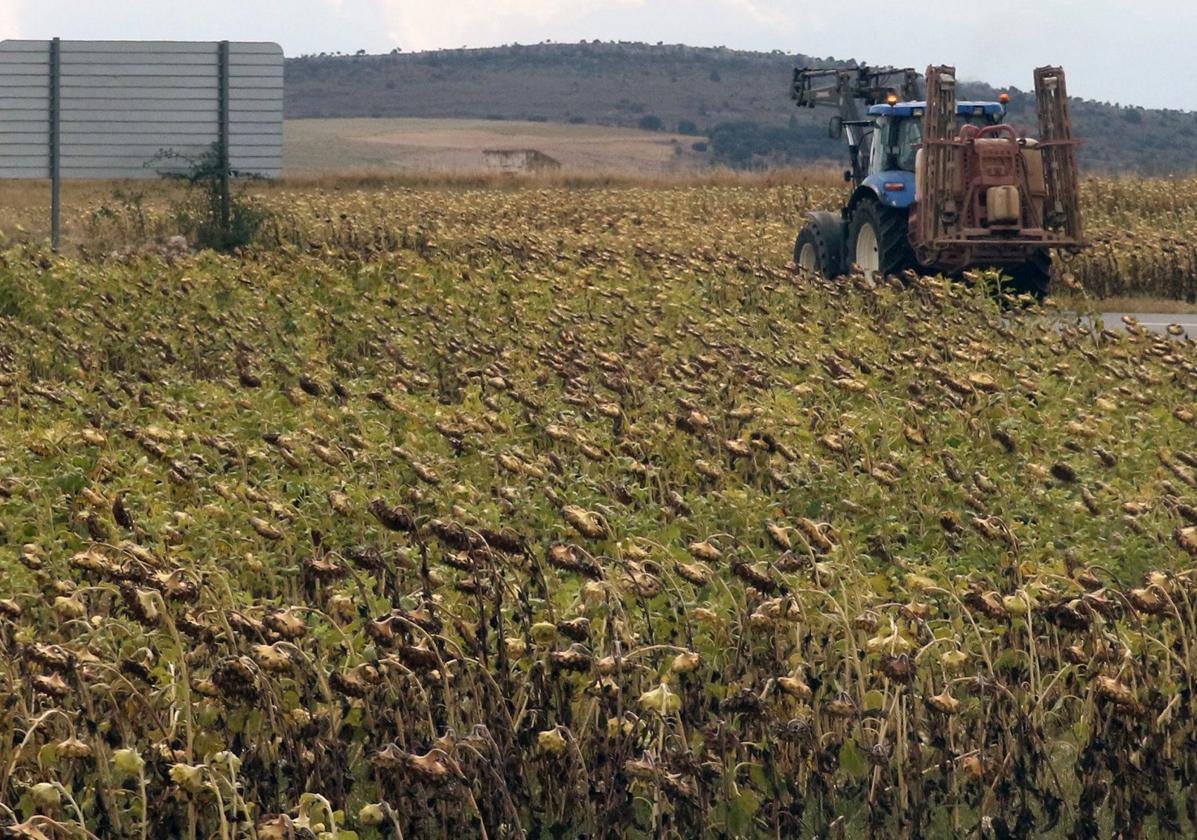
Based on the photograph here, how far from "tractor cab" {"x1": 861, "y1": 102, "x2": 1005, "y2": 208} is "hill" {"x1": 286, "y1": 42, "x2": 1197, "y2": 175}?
95668 mm

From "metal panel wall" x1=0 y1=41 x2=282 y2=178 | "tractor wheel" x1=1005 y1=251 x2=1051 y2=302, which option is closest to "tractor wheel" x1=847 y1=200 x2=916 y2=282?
"tractor wheel" x1=1005 y1=251 x2=1051 y2=302

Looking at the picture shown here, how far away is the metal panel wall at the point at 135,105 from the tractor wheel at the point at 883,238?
8.73m

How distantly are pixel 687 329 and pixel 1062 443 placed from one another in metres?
3.56

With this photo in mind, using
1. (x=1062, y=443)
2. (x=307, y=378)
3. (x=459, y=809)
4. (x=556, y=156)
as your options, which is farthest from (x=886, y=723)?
(x=556, y=156)

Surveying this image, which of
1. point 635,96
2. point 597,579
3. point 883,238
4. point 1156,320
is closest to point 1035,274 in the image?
point 883,238

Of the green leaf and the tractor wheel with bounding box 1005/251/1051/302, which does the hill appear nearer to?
the tractor wheel with bounding box 1005/251/1051/302

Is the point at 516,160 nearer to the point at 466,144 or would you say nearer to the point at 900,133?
the point at 466,144

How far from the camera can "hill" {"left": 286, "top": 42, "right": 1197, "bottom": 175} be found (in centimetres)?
12050

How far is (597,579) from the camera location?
5715 mm

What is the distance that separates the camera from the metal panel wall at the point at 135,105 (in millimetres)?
23500

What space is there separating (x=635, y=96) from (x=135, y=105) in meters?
122

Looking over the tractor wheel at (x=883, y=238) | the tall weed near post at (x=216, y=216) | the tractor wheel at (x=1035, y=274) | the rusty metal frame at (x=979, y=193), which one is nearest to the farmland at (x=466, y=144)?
the tall weed near post at (x=216, y=216)

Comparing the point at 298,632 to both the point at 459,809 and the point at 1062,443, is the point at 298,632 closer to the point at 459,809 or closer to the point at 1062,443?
the point at 459,809

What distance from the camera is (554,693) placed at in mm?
5289
